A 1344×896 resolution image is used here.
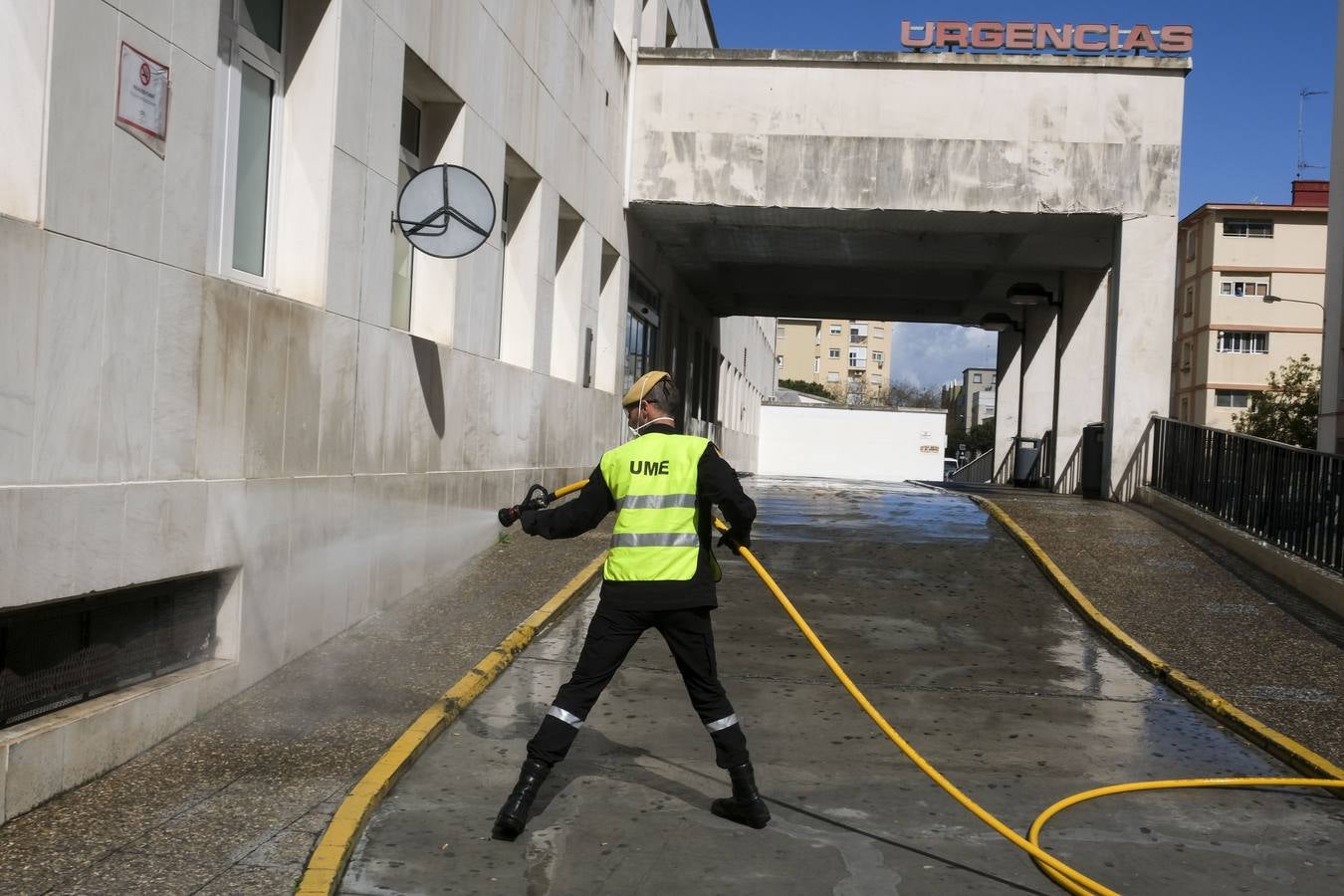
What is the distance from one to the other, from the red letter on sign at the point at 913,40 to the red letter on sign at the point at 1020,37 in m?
1.12

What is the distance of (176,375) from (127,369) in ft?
1.56

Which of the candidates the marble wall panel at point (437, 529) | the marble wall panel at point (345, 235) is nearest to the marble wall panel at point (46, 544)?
the marble wall panel at point (345, 235)

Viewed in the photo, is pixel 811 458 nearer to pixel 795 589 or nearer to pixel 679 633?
pixel 795 589

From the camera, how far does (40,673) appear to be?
18.3 ft

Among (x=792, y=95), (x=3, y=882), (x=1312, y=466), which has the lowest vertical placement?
(x=3, y=882)

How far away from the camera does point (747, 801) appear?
5.50m

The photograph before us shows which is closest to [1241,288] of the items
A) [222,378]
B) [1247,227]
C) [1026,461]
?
[1247,227]

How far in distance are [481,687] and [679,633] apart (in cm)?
267

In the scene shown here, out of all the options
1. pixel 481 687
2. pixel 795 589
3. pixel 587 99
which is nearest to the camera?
pixel 481 687

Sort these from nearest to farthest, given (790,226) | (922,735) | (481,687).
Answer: (922,735) → (481,687) → (790,226)

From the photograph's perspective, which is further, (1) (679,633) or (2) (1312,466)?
(2) (1312,466)

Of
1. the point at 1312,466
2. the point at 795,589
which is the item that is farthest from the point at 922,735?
the point at 1312,466

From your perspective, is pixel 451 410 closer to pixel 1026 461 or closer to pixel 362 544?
pixel 362 544

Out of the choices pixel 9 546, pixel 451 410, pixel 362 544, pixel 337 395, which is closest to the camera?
pixel 9 546
